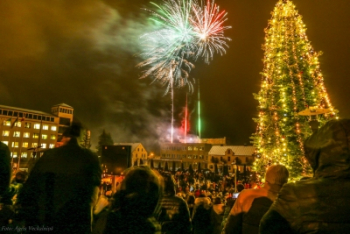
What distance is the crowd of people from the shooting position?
165 cm

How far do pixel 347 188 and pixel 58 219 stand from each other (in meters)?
2.60

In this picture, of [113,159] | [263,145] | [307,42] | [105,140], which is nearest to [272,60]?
[307,42]

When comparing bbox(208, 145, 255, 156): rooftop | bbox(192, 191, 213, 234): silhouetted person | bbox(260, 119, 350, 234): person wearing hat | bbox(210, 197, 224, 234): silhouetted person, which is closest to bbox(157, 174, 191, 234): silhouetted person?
bbox(192, 191, 213, 234): silhouetted person

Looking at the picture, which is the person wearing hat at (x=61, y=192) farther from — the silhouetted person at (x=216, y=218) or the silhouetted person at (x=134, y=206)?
the silhouetted person at (x=216, y=218)

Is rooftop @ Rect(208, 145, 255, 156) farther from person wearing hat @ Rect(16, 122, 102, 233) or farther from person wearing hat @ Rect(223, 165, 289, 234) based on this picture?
person wearing hat @ Rect(16, 122, 102, 233)

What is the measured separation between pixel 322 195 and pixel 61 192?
2.43m

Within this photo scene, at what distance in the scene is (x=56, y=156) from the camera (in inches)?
117

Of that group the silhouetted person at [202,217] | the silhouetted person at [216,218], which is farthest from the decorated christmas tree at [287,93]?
the silhouetted person at [202,217]

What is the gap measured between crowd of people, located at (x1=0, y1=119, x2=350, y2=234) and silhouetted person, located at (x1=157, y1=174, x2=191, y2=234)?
0.05ft

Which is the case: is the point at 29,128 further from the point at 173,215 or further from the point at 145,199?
the point at 145,199

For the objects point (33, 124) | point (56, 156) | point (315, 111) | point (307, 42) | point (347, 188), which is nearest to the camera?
point (347, 188)

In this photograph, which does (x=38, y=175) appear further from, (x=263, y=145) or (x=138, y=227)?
(x=263, y=145)

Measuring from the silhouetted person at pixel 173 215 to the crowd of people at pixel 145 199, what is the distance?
0.05 feet

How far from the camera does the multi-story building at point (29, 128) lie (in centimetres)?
6688
